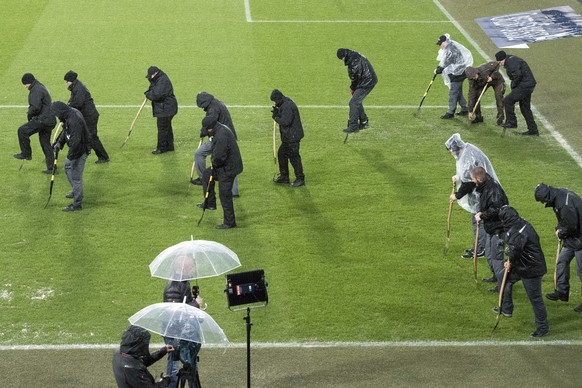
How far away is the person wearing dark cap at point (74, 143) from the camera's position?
57.8ft

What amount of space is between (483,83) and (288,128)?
552 centimetres

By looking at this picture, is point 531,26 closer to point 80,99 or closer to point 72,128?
point 80,99

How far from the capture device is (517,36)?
1154 inches

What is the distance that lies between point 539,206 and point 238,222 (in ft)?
17.8

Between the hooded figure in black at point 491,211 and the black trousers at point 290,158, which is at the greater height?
the hooded figure in black at point 491,211

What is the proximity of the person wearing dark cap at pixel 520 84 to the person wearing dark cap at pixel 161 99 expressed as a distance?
6.84 m

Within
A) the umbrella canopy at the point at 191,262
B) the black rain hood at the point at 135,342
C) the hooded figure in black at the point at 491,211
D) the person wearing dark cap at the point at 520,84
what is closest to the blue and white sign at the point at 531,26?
the person wearing dark cap at the point at 520,84

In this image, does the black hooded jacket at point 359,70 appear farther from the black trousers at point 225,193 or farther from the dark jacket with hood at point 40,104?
the dark jacket with hood at point 40,104

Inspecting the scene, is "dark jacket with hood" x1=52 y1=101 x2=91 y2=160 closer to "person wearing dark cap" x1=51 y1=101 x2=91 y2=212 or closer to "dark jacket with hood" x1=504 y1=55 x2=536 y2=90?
"person wearing dark cap" x1=51 y1=101 x2=91 y2=212

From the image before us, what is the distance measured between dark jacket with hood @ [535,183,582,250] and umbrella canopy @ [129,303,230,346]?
575cm

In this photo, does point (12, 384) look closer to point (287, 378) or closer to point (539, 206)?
point (287, 378)

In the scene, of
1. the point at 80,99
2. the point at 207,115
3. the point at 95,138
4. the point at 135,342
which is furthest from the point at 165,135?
the point at 135,342

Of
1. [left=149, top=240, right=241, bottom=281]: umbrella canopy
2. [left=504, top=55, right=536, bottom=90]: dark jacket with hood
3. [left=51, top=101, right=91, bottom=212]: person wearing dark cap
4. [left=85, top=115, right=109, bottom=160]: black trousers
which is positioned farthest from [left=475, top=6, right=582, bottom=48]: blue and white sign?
[left=149, top=240, right=241, bottom=281]: umbrella canopy

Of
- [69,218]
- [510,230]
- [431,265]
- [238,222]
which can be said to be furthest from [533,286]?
[69,218]
